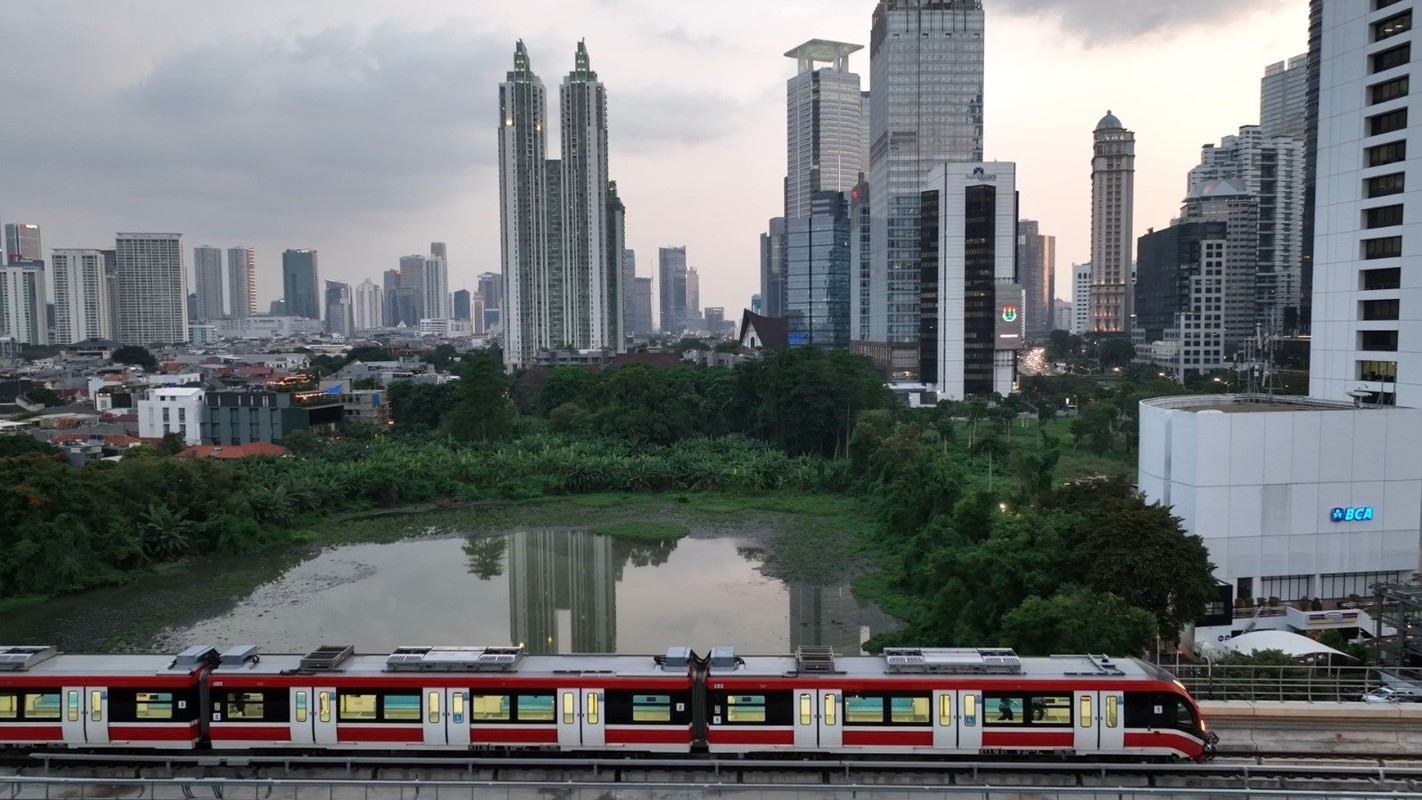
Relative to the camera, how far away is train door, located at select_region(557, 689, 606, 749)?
1081 cm

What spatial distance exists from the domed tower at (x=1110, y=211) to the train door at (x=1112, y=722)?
480 feet

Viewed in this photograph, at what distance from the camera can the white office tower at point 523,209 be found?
9650 cm

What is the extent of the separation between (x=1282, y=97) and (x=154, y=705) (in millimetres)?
158699

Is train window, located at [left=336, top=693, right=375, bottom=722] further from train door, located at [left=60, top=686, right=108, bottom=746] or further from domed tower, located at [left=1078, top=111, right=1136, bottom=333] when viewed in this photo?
domed tower, located at [left=1078, top=111, right=1136, bottom=333]

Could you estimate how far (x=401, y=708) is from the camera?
10.9 m

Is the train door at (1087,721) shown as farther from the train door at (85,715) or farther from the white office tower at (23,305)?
the white office tower at (23,305)

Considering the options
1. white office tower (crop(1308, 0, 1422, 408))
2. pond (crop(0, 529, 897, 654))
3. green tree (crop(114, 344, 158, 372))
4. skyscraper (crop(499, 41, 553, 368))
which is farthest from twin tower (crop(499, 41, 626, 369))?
white office tower (crop(1308, 0, 1422, 408))

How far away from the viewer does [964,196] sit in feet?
214

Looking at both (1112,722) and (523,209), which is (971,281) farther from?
A: (1112,722)

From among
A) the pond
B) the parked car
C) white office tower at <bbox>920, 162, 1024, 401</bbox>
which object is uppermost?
white office tower at <bbox>920, 162, 1024, 401</bbox>

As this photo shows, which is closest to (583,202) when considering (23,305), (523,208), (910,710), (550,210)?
(550,210)

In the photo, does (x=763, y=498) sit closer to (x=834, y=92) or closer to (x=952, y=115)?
(x=952, y=115)

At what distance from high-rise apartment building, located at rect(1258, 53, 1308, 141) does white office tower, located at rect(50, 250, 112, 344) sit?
591ft

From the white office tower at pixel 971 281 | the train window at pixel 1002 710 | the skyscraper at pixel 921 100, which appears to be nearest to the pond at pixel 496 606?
the train window at pixel 1002 710
